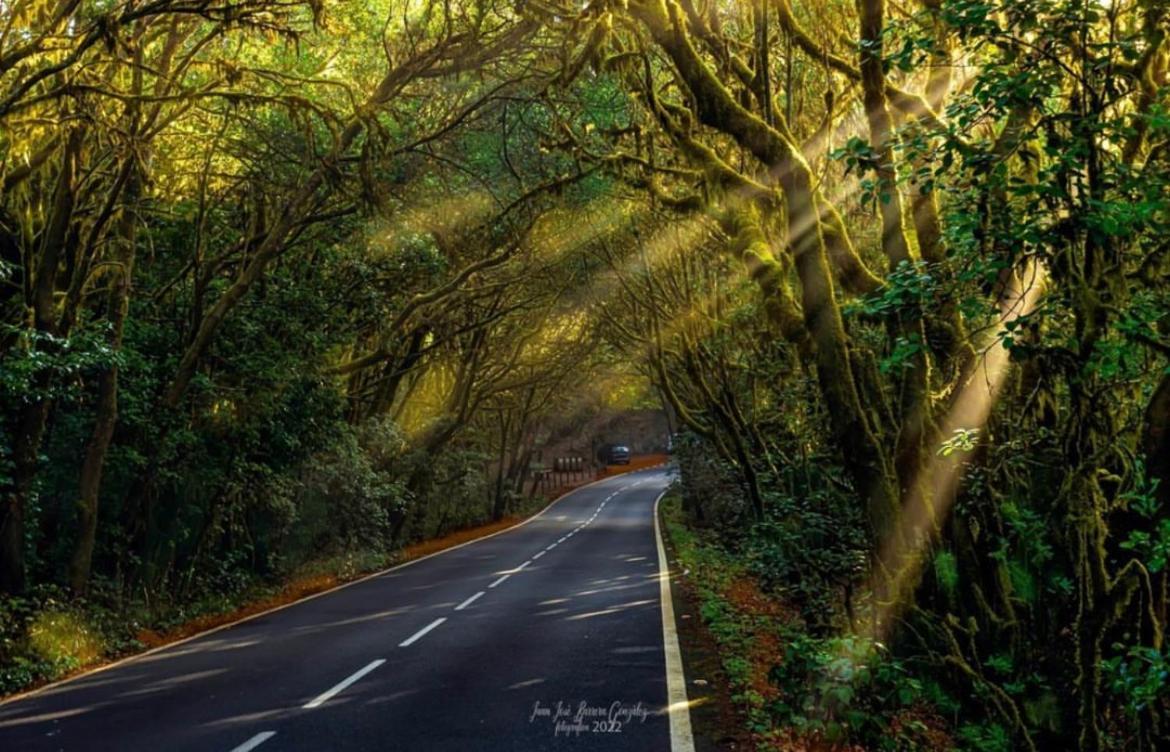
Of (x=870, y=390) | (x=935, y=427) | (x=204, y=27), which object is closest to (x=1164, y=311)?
(x=935, y=427)

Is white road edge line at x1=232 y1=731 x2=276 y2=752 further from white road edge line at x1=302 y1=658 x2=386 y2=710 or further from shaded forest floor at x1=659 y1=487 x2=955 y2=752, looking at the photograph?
shaded forest floor at x1=659 y1=487 x2=955 y2=752

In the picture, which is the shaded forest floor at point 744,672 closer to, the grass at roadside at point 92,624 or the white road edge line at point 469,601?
the white road edge line at point 469,601

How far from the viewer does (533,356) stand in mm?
38906

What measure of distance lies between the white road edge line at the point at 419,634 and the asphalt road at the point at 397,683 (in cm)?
5

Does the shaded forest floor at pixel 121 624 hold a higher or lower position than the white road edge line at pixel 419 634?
higher

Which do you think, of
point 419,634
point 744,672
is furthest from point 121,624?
point 744,672

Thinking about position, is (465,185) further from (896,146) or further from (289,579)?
(896,146)

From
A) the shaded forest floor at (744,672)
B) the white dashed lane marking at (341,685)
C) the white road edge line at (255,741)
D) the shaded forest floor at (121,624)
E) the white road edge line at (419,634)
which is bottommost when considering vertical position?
the shaded forest floor at (744,672)

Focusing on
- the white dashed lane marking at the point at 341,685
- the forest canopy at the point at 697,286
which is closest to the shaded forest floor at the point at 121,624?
the forest canopy at the point at 697,286

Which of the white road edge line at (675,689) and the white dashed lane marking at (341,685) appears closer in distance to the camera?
the white road edge line at (675,689)

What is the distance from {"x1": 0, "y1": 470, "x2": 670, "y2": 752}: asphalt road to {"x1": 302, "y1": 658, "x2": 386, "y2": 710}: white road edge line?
2 centimetres

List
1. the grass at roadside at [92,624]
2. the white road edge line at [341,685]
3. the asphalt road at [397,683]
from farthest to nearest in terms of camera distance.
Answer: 1. the grass at roadside at [92,624]
2. the white road edge line at [341,685]
3. the asphalt road at [397,683]

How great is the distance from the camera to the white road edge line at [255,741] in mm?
7603

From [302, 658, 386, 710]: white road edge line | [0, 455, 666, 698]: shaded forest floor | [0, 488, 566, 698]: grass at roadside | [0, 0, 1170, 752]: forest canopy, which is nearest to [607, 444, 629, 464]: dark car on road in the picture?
[0, 0, 1170, 752]: forest canopy
